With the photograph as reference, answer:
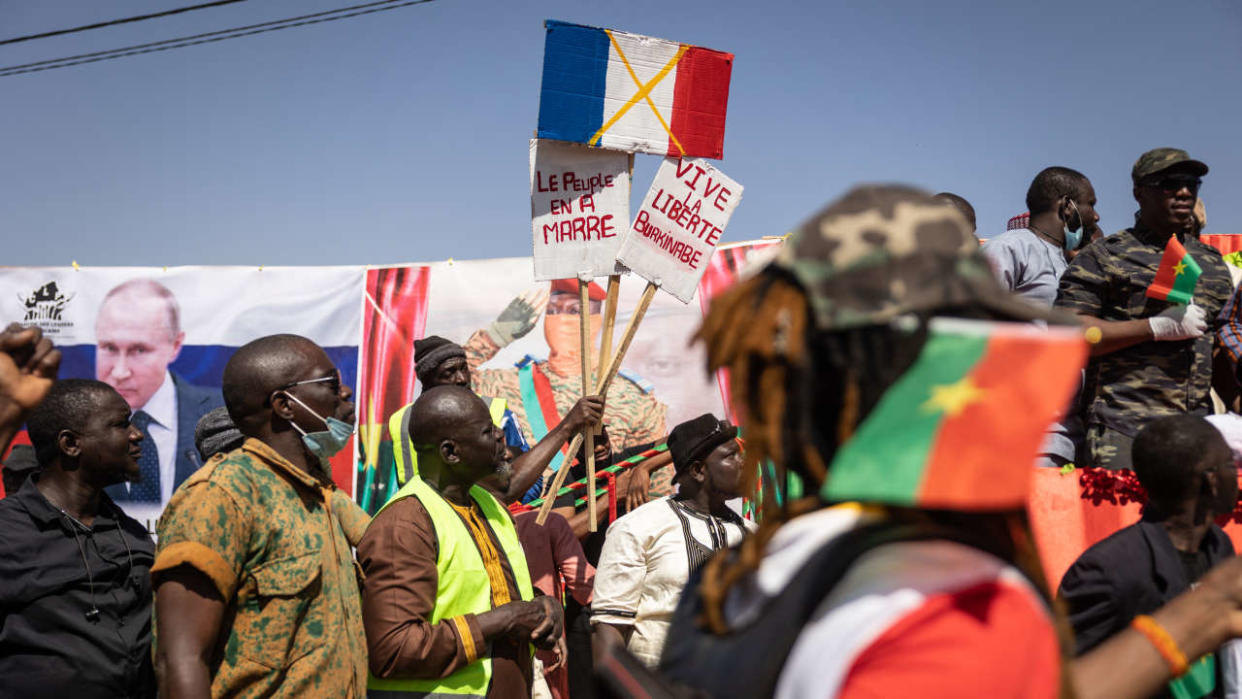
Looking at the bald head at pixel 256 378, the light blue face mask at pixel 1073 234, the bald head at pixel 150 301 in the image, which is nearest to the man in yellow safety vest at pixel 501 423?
the bald head at pixel 256 378

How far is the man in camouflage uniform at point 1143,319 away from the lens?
13.3 feet

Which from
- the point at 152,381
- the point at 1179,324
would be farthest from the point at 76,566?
the point at 152,381

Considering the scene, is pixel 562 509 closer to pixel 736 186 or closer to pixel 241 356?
pixel 736 186

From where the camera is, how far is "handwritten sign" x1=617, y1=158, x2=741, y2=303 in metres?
5.17

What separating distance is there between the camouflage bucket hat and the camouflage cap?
3.54 m

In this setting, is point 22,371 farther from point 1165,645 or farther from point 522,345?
point 522,345

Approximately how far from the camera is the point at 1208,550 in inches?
119

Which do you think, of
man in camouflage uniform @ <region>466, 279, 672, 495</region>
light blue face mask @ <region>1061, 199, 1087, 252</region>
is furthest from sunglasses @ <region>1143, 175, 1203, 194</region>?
man in camouflage uniform @ <region>466, 279, 672, 495</region>

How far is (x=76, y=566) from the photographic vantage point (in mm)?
3471

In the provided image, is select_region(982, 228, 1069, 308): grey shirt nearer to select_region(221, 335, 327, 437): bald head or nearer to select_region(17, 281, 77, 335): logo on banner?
select_region(221, 335, 327, 437): bald head

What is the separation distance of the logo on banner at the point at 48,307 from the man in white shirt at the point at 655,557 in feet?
19.9

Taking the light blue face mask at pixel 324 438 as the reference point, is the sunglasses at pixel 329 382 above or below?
above

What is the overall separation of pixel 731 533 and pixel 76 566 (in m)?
2.55

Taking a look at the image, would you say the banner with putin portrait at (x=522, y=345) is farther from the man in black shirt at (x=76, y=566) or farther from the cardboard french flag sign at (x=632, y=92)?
the man in black shirt at (x=76, y=566)
